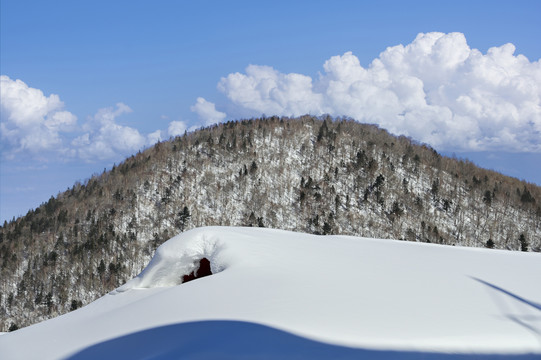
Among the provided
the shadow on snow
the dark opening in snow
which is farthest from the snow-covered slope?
the dark opening in snow

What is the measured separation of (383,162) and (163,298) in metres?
77.7

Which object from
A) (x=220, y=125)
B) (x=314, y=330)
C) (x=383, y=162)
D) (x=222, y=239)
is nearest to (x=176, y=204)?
(x=220, y=125)

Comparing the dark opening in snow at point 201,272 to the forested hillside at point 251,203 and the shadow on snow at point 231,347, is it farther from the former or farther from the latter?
the forested hillside at point 251,203

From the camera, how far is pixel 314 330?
6.59 metres

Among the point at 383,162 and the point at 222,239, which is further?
the point at 383,162

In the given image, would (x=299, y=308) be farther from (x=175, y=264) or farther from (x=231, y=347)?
(x=175, y=264)

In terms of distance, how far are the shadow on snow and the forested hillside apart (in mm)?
53376

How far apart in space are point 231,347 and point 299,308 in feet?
5.06

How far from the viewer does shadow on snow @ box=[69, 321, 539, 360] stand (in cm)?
602

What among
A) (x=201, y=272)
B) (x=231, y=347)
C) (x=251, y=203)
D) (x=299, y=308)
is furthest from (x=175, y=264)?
(x=251, y=203)

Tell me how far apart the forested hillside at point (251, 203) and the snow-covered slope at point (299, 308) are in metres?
50.7

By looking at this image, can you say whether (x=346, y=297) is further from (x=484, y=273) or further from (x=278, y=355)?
(x=484, y=273)

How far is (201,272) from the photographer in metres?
10.7

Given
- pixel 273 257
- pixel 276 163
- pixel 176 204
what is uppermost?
pixel 276 163
